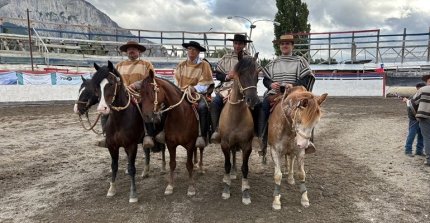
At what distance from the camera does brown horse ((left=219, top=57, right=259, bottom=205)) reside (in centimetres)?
498

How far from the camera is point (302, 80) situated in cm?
604

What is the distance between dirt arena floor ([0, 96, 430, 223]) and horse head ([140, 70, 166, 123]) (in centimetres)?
145

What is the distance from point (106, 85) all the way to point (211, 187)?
2620 mm

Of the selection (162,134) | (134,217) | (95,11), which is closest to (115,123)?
(162,134)

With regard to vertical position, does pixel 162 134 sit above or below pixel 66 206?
above

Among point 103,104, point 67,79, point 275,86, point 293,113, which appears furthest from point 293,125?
point 67,79

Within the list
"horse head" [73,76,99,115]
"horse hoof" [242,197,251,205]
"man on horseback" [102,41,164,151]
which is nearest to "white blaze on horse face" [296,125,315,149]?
"horse hoof" [242,197,251,205]

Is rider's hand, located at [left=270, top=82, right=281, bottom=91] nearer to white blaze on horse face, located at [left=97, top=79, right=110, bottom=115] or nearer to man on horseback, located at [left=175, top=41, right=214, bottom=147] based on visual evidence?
man on horseback, located at [left=175, top=41, right=214, bottom=147]

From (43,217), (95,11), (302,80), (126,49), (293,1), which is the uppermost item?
(95,11)

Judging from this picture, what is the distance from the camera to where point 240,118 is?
5.46 m

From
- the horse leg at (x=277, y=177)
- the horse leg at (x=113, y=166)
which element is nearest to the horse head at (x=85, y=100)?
the horse leg at (x=113, y=166)

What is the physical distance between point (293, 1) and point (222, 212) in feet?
112

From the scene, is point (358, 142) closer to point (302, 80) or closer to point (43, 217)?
point (302, 80)

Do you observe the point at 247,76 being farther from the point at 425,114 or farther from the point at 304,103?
the point at 425,114
